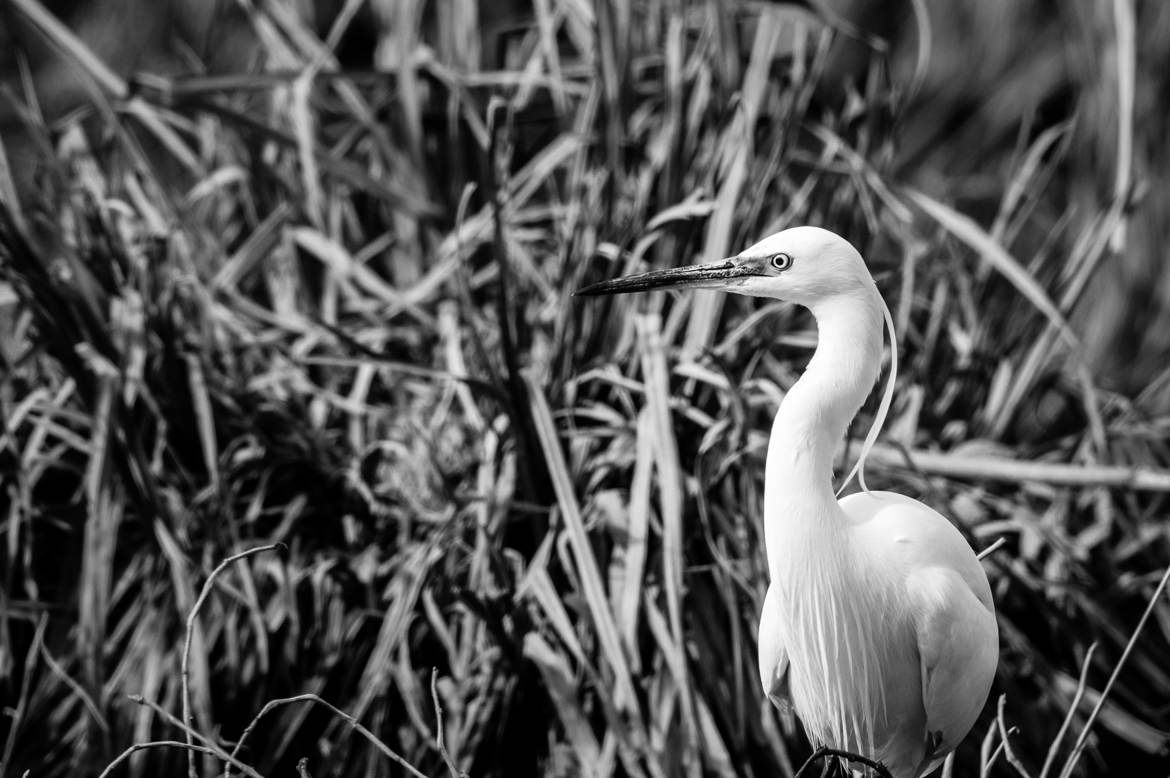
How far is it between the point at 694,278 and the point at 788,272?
126 mm

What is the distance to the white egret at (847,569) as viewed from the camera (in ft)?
4.89

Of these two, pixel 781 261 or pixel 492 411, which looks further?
pixel 492 411

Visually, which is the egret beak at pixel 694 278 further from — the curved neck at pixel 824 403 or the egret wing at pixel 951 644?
the egret wing at pixel 951 644

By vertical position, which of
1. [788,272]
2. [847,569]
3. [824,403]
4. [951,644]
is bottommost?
[951,644]

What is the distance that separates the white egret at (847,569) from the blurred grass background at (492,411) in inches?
10.9

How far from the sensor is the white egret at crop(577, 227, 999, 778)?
149cm

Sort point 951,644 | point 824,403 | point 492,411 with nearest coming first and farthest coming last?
point 824,403, point 951,644, point 492,411

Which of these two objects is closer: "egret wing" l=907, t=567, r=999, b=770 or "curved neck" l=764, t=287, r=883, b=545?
"curved neck" l=764, t=287, r=883, b=545

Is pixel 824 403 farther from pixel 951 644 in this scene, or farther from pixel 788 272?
pixel 951 644

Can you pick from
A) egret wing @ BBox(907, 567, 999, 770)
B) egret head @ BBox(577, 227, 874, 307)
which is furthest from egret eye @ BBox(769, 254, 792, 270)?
egret wing @ BBox(907, 567, 999, 770)

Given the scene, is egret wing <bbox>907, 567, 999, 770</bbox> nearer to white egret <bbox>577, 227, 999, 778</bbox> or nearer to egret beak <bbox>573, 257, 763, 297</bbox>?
white egret <bbox>577, 227, 999, 778</bbox>

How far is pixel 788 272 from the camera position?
5.00ft

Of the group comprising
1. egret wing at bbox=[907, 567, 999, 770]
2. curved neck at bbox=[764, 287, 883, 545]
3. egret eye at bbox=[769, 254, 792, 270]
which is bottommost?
egret wing at bbox=[907, 567, 999, 770]

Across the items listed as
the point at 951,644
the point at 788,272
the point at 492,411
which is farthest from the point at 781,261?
the point at 492,411
